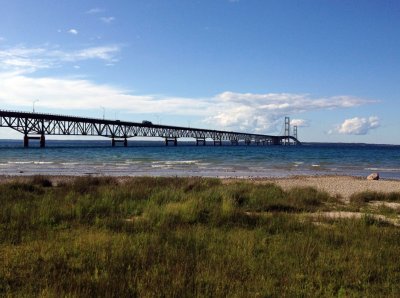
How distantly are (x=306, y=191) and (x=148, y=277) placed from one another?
1488cm

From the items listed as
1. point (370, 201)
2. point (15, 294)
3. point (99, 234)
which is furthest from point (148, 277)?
point (370, 201)

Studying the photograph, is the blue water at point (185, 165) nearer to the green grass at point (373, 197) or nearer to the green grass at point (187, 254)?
the green grass at point (373, 197)

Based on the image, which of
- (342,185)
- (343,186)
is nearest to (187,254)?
(343,186)

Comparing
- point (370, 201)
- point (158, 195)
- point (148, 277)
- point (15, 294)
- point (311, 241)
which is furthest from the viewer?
point (370, 201)

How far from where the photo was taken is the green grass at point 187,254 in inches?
221

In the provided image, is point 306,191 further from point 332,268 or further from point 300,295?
point 300,295

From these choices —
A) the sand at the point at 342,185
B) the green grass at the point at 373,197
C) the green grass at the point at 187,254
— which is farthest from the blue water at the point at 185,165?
the green grass at the point at 187,254

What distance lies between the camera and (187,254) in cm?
729

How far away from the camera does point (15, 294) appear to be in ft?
16.8

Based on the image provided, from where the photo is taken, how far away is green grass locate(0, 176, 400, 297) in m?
5.62

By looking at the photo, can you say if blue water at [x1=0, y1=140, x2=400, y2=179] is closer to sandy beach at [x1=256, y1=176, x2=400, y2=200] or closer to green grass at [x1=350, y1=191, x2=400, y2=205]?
sandy beach at [x1=256, y1=176, x2=400, y2=200]

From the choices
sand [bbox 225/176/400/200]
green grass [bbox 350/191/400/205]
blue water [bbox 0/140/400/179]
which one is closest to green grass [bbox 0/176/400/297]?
green grass [bbox 350/191/400/205]

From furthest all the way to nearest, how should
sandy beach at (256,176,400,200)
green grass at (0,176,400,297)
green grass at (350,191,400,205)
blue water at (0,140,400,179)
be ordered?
blue water at (0,140,400,179) < sandy beach at (256,176,400,200) < green grass at (350,191,400,205) < green grass at (0,176,400,297)

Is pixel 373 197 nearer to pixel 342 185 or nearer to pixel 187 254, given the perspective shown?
→ pixel 342 185
